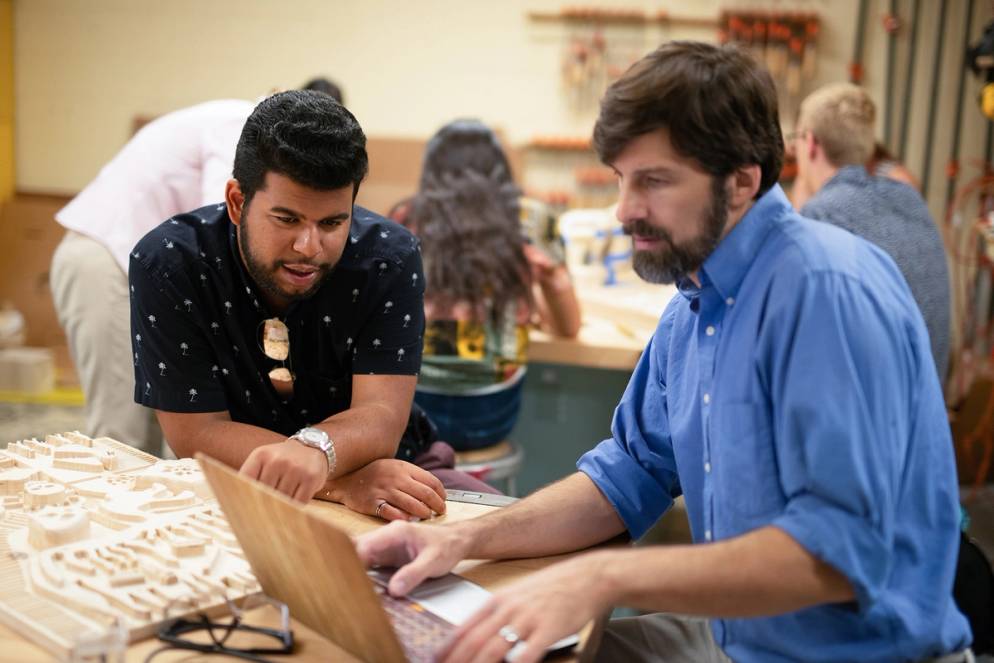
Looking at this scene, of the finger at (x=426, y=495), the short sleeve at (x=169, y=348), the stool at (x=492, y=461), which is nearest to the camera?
the finger at (x=426, y=495)

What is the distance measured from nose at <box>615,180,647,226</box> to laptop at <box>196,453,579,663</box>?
0.57 m

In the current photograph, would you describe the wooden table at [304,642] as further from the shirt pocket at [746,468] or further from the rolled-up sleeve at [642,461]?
the shirt pocket at [746,468]

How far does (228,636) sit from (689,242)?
2.68 ft

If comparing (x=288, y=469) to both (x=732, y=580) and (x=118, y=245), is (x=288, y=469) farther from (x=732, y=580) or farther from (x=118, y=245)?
(x=118, y=245)

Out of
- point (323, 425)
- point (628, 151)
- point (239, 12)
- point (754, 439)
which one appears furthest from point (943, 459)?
point (239, 12)

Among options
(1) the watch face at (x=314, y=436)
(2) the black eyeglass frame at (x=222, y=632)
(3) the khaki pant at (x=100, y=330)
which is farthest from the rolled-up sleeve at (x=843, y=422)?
(3) the khaki pant at (x=100, y=330)

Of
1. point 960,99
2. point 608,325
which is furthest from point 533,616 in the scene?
point 960,99

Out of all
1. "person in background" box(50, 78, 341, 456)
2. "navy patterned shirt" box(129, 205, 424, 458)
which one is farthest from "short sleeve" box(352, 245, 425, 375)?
"person in background" box(50, 78, 341, 456)

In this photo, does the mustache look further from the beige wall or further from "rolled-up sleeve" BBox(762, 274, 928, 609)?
the beige wall

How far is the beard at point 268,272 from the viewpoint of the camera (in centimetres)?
197

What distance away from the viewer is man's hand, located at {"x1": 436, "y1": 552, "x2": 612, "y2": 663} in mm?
1191

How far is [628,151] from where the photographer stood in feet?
4.70

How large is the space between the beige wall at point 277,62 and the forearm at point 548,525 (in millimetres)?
4410

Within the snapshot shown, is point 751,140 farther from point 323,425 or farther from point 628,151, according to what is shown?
point 323,425
